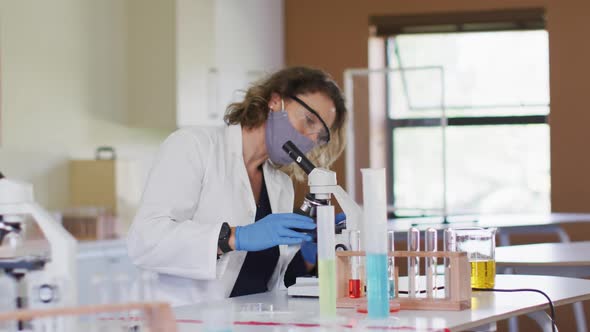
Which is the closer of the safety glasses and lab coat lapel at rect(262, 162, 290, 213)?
the safety glasses

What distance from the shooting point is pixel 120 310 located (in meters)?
1.47

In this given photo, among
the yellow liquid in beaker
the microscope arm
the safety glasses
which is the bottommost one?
the yellow liquid in beaker

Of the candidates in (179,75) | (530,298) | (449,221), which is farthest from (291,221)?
(179,75)

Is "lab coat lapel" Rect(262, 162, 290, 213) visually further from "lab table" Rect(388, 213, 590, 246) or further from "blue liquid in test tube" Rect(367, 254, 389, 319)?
"lab table" Rect(388, 213, 590, 246)

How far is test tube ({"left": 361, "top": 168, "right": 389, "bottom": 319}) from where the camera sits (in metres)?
2.01

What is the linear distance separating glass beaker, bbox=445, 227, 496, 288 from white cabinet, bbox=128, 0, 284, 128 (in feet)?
9.73

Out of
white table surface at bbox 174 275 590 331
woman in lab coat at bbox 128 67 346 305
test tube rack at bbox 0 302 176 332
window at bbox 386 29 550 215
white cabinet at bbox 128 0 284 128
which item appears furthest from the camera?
window at bbox 386 29 550 215

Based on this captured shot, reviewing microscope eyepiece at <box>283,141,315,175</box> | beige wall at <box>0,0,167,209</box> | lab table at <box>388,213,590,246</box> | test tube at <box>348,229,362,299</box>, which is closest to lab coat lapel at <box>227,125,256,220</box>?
microscope eyepiece at <box>283,141,315,175</box>

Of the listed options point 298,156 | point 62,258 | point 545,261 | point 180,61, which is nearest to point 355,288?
point 298,156

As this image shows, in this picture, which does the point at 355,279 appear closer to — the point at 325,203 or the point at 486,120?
the point at 325,203

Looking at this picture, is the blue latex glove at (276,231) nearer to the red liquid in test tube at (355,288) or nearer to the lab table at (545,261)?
the red liquid in test tube at (355,288)

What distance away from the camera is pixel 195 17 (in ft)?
18.7

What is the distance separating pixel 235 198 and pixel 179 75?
113 inches

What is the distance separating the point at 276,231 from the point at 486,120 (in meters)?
4.08
